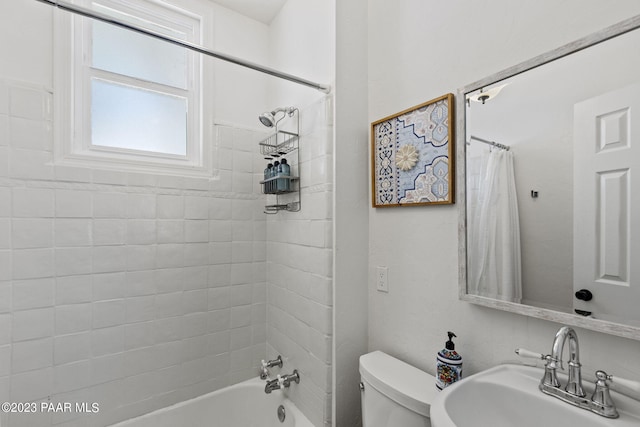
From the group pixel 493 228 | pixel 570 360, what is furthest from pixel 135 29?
pixel 570 360

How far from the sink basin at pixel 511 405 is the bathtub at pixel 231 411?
1032 mm

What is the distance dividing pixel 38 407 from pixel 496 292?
2052 millimetres

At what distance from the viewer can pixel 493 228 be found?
3.35 feet

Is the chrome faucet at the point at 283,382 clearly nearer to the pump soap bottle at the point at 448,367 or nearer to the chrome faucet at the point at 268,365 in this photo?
the chrome faucet at the point at 268,365

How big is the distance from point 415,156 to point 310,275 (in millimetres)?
774

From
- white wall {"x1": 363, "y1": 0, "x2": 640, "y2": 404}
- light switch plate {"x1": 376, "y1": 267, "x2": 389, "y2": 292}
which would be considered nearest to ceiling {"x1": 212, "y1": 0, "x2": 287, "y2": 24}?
white wall {"x1": 363, "y1": 0, "x2": 640, "y2": 404}

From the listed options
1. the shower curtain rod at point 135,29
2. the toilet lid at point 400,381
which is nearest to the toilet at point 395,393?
the toilet lid at point 400,381

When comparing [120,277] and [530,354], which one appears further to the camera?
[120,277]

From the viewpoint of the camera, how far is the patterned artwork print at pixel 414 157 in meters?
1.17

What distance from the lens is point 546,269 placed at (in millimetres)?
895

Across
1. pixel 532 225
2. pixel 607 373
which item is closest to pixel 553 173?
pixel 532 225

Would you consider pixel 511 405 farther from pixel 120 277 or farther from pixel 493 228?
pixel 120 277

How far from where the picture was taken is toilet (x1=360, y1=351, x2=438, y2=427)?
3.31 ft

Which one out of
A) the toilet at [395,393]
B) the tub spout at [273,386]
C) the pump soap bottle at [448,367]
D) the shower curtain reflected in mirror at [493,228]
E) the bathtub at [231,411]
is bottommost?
the bathtub at [231,411]
